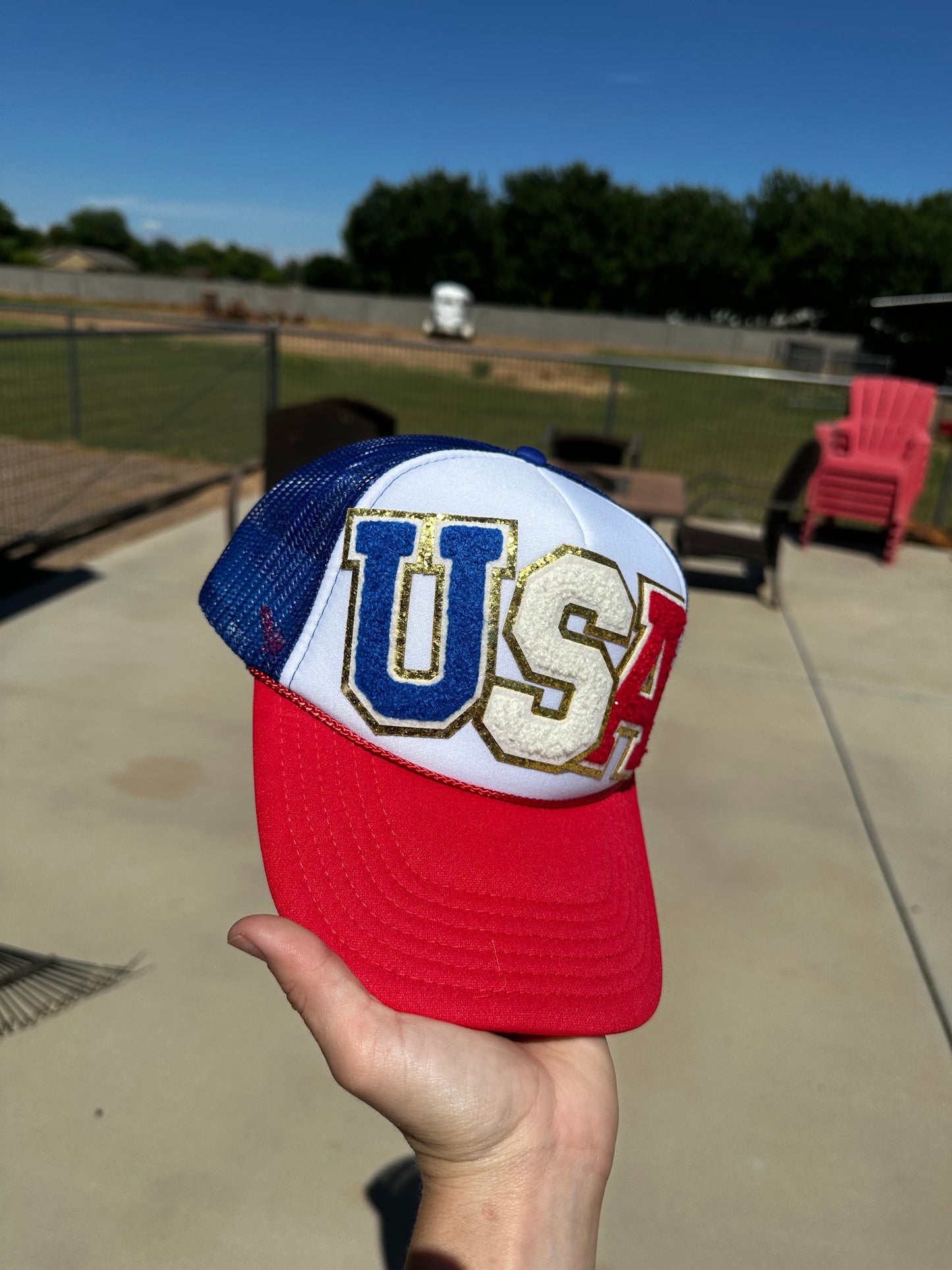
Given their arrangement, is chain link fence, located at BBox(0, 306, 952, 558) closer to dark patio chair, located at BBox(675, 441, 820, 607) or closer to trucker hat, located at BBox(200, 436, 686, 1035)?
dark patio chair, located at BBox(675, 441, 820, 607)

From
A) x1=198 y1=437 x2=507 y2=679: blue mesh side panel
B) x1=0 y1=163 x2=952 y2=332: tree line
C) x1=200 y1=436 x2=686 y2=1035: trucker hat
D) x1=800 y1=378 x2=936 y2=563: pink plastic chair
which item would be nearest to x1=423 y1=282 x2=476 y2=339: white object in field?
x1=0 y1=163 x2=952 y2=332: tree line

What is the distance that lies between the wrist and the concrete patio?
0.92 meters

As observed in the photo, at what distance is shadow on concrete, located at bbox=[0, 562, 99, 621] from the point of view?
4.89 metres

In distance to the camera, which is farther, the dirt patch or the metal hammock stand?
the dirt patch

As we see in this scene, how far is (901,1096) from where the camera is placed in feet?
7.48

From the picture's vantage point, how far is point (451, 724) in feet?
3.69

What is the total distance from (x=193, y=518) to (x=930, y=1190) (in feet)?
21.1

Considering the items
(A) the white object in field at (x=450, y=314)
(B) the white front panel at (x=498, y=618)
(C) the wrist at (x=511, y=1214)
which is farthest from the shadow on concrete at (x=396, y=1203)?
(A) the white object in field at (x=450, y=314)

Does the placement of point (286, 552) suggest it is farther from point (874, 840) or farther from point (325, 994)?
point (874, 840)

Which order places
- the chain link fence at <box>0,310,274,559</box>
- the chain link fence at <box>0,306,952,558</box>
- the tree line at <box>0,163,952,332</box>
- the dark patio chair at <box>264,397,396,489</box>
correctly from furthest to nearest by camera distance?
1. the tree line at <box>0,163,952,332</box>
2. the chain link fence at <box>0,306,952,558</box>
3. the chain link fence at <box>0,310,274,559</box>
4. the dark patio chair at <box>264,397,396,489</box>

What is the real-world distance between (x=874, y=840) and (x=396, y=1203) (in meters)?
2.26

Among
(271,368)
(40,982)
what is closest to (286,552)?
(40,982)

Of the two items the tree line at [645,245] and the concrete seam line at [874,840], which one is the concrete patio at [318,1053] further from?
the tree line at [645,245]

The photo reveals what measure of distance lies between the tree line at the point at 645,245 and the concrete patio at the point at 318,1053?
176ft
